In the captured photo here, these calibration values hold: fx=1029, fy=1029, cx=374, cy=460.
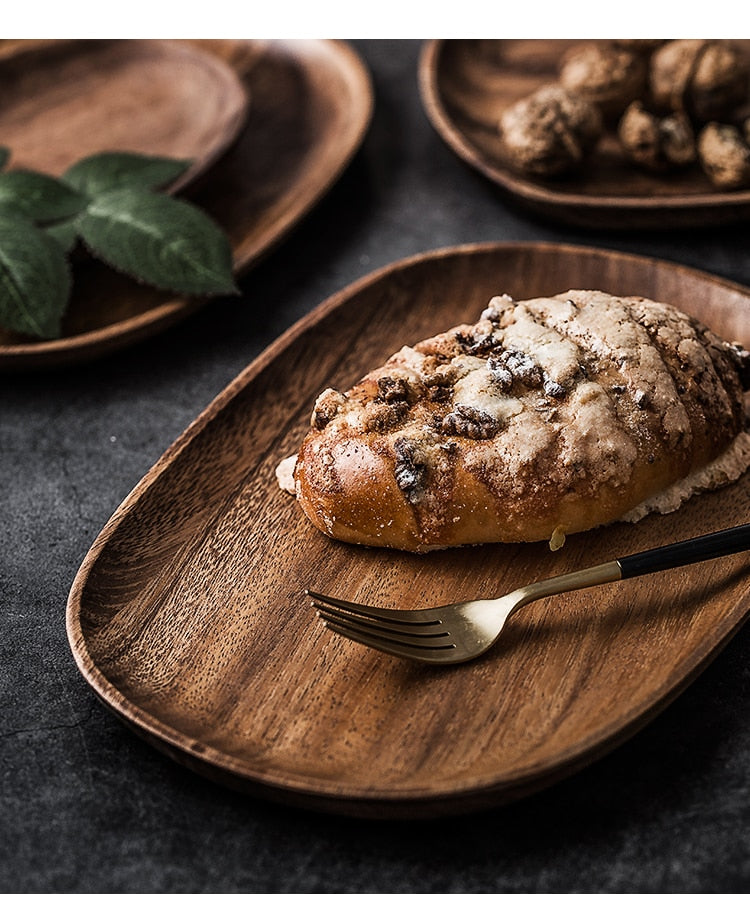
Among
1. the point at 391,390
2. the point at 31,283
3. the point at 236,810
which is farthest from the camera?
the point at 31,283

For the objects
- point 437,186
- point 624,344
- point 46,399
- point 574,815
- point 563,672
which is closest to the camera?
point 574,815

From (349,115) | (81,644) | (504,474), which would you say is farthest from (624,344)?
(349,115)

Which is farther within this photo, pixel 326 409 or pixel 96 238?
pixel 96 238

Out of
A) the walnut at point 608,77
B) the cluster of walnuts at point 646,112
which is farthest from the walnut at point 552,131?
the walnut at point 608,77

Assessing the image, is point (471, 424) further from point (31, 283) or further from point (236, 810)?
point (31, 283)

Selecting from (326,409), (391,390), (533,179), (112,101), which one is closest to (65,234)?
(112,101)

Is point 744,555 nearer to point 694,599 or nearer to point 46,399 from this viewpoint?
point 694,599

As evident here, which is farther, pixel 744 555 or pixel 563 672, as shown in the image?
pixel 744 555
